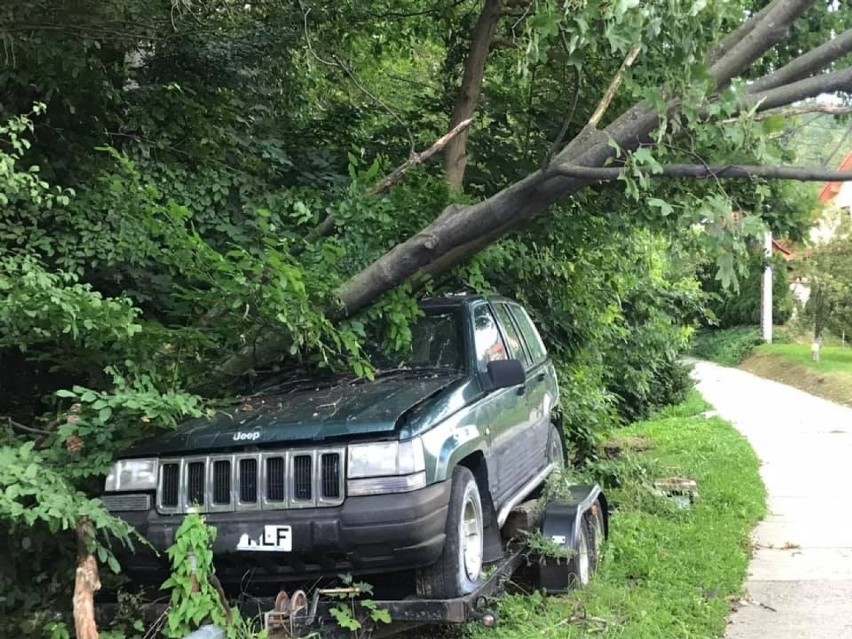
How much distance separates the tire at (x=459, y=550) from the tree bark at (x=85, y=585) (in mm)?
1551

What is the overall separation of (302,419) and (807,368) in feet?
84.1

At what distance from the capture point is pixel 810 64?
508 cm

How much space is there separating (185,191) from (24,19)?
Result: 1.70 meters

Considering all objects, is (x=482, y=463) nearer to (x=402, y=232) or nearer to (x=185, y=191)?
(x=402, y=232)

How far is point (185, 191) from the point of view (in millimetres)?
6598

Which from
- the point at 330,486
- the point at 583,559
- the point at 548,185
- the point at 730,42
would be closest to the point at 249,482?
the point at 330,486

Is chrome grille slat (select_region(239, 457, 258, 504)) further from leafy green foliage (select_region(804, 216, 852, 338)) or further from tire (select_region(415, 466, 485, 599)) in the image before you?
leafy green foliage (select_region(804, 216, 852, 338))

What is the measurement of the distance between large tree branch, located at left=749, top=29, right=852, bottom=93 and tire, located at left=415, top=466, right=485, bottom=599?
291cm

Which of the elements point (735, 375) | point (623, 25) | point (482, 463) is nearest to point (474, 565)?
point (482, 463)

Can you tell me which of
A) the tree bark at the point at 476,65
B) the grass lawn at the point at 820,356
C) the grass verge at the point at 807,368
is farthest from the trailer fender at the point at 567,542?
the grass lawn at the point at 820,356

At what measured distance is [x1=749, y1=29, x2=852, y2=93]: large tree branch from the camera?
16.4ft

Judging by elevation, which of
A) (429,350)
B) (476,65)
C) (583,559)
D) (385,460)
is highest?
(476,65)

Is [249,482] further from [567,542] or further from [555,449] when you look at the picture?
[555,449]

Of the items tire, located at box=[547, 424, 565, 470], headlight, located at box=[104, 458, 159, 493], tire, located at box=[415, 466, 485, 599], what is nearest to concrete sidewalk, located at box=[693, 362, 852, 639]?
tire, located at box=[547, 424, 565, 470]
